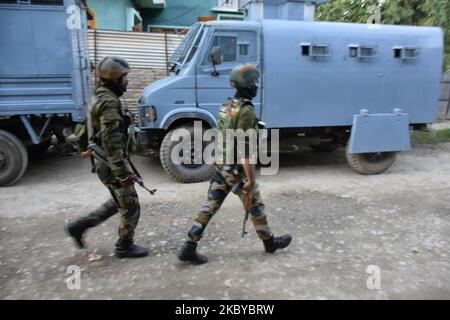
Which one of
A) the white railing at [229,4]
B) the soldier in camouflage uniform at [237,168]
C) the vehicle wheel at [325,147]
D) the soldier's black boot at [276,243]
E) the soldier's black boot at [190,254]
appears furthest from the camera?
the white railing at [229,4]

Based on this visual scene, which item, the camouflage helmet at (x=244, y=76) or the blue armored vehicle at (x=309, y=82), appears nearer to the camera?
the camouflage helmet at (x=244, y=76)

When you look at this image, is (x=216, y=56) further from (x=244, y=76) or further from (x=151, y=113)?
(x=244, y=76)

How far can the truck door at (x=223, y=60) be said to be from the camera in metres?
5.30

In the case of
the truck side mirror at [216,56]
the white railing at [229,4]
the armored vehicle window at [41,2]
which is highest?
the white railing at [229,4]

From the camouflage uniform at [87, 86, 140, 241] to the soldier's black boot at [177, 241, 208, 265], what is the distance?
1.52 ft

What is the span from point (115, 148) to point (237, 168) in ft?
3.14

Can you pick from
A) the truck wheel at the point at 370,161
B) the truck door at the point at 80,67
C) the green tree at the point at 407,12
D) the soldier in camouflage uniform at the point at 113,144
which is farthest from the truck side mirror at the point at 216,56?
the green tree at the point at 407,12

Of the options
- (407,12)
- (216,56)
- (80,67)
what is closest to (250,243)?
(216,56)

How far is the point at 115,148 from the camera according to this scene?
112 inches

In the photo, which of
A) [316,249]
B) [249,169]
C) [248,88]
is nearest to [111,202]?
[249,169]

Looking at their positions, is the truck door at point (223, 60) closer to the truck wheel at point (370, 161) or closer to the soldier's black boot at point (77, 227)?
the truck wheel at point (370, 161)

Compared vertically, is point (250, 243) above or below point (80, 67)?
below

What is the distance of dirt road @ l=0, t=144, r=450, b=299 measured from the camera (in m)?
2.88

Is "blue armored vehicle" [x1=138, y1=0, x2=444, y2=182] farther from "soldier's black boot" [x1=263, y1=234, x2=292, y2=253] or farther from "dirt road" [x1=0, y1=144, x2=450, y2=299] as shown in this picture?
"soldier's black boot" [x1=263, y1=234, x2=292, y2=253]
